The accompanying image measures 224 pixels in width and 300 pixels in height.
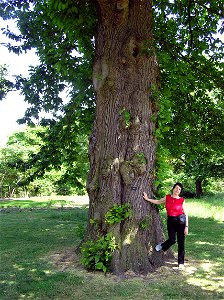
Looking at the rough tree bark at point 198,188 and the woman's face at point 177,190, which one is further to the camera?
the rough tree bark at point 198,188

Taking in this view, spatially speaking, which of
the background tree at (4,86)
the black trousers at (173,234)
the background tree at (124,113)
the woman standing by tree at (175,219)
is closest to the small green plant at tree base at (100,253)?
the background tree at (124,113)

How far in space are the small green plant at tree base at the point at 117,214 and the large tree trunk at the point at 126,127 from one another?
12 centimetres

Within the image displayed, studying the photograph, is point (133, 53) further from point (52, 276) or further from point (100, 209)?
point (52, 276)

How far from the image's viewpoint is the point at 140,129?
7.96 metres

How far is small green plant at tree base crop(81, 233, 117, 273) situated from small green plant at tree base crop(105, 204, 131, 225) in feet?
1.06

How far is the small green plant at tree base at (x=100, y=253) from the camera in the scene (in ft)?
23.7

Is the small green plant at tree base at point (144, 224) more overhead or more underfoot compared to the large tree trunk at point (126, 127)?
more underfoot

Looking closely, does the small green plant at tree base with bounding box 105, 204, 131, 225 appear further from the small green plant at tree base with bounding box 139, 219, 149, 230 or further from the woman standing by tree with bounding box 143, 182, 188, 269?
the woman standing by tree with bounding box 143, 182, 188, 269

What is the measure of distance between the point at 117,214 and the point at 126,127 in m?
1.98

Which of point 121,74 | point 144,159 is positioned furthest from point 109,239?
point 121,74

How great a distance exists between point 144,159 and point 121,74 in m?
2.09

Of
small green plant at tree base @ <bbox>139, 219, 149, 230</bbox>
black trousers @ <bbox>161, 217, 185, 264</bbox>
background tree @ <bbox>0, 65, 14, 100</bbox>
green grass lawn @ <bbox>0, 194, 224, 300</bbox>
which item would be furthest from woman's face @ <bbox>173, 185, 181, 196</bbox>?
background tree @ <bbox>0, 65, 14, 100</bbox>

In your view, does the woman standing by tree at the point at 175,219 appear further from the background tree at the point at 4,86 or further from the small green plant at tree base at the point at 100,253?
the background tree at the point at 4,86

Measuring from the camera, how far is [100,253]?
290 inches
